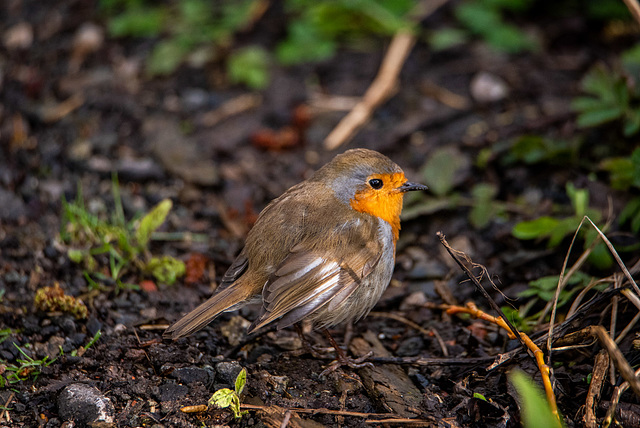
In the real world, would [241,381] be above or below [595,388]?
below

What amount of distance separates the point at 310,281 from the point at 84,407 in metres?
1.31

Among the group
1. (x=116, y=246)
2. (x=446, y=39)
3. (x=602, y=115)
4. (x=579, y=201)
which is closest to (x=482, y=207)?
(x=579, y=201)

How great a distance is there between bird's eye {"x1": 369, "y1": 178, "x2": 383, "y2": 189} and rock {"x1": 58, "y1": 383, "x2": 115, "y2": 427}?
1.95 m

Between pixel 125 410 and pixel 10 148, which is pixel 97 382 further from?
pixel 10 148

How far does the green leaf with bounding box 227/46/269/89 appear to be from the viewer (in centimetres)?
623

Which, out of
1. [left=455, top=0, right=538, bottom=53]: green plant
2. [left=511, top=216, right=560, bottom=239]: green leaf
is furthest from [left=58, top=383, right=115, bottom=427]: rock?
[left=455, top=0, right=538, bottom=53]: green plant

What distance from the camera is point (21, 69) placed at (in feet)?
21.4

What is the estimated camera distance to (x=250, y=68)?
6.29 m

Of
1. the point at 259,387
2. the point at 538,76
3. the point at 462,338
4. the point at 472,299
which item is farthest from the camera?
the point at 538,76

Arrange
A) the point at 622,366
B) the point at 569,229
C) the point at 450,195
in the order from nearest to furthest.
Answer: the point at 622,366
the point at 569,229
the point at 450,195

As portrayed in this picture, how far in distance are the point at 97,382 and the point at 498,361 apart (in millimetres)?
2029

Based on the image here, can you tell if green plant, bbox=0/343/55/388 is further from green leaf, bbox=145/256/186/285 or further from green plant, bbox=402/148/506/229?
green plant, bbox=402/148/506/229

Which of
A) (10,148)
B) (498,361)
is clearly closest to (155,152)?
(10,148)

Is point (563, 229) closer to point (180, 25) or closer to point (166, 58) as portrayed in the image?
point (166, 58)
